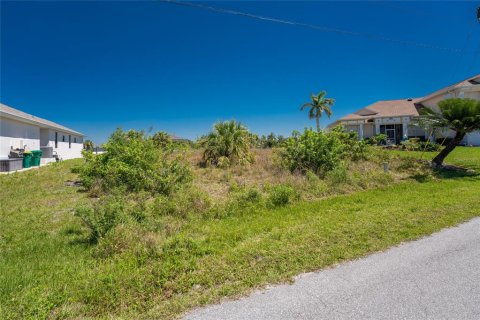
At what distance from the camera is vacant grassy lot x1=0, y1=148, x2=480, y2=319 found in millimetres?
2783

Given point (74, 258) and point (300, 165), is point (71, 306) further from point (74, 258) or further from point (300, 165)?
point (300, 165)

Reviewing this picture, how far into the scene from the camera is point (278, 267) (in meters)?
3.42

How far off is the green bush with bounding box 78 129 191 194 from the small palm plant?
345cm

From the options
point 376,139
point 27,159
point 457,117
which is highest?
point 457,117

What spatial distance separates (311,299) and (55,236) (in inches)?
190

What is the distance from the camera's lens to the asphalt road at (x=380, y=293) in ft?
8.18

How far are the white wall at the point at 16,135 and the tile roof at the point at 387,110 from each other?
1235 inches

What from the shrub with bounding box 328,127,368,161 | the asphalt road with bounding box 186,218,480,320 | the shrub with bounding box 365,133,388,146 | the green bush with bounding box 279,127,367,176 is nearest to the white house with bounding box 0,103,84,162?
the green bush with bounding box 279,127,367,176

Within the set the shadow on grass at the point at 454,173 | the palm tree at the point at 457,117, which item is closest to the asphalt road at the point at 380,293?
the shadow on grass at the point at 454,173

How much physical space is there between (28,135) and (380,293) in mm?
25102

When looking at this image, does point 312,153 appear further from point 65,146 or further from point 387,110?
point 65,146

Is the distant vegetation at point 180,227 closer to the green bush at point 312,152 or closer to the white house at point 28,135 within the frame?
the green bush at point 312,152

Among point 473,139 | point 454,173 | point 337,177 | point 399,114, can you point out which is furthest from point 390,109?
point 337,177

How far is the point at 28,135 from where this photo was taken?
1964cm
